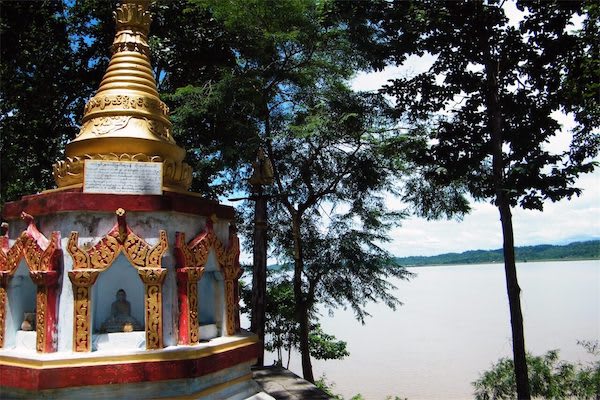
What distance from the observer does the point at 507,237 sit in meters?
9.43

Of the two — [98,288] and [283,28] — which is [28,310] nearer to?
[98,288]

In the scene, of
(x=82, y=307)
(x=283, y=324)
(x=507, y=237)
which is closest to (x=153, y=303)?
(x=82, y=307)

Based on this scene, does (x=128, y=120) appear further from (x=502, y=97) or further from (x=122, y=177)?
(x=502, y=97)

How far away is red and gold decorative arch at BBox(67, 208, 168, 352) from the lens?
17.4 feet

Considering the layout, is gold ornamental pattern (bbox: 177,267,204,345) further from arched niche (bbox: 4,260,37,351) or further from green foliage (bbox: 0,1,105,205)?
green foliage (bbox: 0,1,105,205)

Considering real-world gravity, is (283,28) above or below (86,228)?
above

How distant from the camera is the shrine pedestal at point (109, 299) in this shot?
507 cm

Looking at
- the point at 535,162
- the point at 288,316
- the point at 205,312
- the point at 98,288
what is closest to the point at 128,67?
the point at 98,288

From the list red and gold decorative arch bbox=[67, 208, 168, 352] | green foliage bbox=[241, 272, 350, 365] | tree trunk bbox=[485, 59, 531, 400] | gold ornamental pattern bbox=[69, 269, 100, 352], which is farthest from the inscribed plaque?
green foliage bbox=[241, 272, 350, 365]

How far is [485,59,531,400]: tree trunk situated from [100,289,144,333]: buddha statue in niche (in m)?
6.63

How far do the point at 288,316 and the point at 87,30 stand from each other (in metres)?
A: 10.3

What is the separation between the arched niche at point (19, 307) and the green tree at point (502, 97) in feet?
25.3

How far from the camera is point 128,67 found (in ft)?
22.8

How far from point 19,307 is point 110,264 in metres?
1.47
